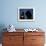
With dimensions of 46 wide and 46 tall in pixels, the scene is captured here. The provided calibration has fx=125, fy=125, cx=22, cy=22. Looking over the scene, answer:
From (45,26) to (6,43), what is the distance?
144 centimetres

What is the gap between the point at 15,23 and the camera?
168 inches

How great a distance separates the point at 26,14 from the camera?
4238 mm

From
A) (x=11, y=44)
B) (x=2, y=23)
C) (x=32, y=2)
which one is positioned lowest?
(x=11, y=44)

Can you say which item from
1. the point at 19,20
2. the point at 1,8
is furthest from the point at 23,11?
the point at 1,8

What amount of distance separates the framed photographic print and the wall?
0.33 ft

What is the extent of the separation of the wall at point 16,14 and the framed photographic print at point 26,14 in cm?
10

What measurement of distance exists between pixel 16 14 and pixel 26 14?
0.34m

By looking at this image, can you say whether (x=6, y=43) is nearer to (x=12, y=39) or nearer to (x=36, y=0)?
(x=12, y=39)

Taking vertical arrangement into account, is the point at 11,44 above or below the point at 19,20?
below

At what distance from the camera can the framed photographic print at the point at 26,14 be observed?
4211 mm

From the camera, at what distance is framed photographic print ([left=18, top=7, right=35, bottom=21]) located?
4211 millimetres

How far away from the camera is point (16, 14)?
424cm

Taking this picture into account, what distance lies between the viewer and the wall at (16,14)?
4.21 m

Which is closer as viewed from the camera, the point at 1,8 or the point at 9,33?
the point at 9,33
